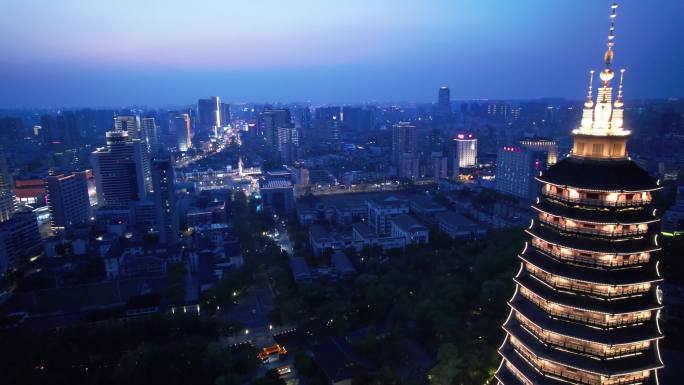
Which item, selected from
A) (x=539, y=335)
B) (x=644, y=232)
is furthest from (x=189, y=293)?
(x=644, y=232)

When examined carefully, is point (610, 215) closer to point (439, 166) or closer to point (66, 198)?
point (66, 198)

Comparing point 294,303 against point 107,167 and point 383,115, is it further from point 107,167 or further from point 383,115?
point 383,115

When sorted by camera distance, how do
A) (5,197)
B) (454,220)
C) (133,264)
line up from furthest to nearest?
(5,197), (454,220), (133,264)

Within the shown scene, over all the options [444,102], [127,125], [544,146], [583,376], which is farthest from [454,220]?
[444,102]

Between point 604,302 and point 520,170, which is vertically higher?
point 604,302

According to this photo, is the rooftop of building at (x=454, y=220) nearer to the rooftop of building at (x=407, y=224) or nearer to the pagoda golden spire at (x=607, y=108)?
the rooftop of building at (x=407, y=224)

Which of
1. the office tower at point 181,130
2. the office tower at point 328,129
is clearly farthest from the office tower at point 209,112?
the office tower at point 328,129
